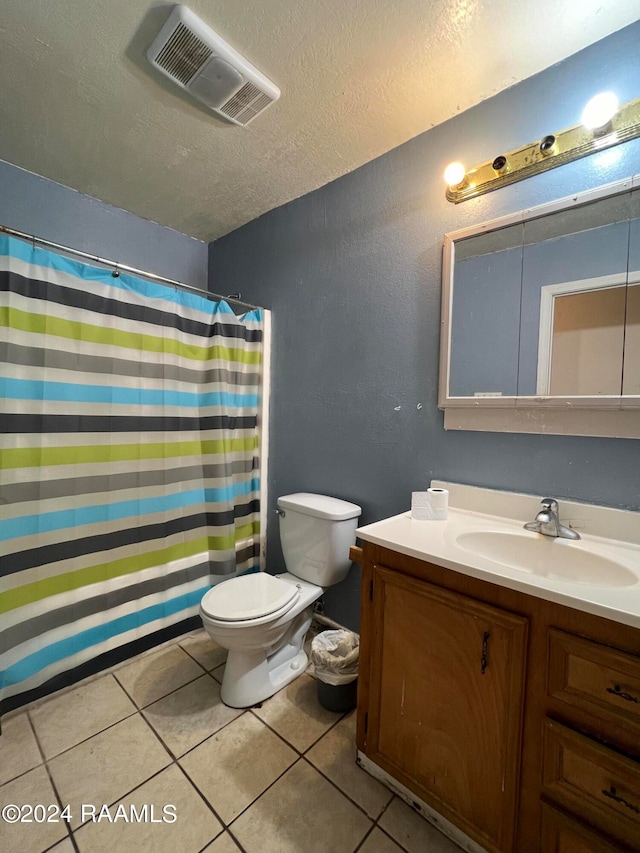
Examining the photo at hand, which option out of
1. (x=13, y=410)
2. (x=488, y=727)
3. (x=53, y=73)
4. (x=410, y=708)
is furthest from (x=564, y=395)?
(x=53, y=73)

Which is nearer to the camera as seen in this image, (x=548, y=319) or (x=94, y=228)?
(x=548, y=319)

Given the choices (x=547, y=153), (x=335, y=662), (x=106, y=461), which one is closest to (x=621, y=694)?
(x=335, y=662)

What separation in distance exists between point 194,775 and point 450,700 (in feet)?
2.88

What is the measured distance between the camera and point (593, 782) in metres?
0.73

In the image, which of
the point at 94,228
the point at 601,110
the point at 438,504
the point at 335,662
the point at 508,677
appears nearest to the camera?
the point at 508,677

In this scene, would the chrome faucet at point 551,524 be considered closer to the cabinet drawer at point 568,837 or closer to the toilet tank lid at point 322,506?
the cabinet drawer at point 568,837

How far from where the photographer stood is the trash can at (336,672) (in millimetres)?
1364

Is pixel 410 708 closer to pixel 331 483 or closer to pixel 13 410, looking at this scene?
pixel 331 483

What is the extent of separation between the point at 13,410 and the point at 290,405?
3.90ft

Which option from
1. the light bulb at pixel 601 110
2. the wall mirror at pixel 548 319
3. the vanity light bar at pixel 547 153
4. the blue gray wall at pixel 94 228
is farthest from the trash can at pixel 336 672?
the blue gray wall at pixel 94 228

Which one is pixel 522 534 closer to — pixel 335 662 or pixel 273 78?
pixel 335 662

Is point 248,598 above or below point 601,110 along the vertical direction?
below

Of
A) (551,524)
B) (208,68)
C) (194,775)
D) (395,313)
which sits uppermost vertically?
(208,68)

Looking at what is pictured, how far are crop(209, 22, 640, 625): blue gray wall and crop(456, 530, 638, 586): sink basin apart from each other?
19 centimetres
